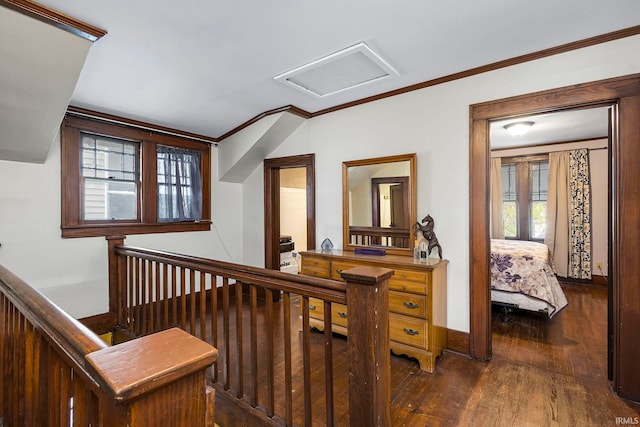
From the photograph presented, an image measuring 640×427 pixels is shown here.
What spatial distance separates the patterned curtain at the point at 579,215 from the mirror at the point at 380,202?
375 cm

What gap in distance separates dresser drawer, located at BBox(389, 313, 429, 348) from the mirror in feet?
2.22

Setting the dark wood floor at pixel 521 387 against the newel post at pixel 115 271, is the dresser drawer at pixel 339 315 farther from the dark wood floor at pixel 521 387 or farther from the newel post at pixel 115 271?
the newel post at pixel 115 271

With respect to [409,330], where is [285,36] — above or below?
above

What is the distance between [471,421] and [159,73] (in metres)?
3.36

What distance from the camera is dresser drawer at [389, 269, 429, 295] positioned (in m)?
2.36

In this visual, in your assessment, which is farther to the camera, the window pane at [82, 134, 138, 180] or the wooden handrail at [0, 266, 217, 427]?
the window pane at [82, 134, 138, 180]

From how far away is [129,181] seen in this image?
343 centimetres

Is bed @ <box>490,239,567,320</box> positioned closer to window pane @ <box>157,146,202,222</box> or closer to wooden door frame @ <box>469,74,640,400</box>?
wooden door frame @ <box>469,74,640,400</box>

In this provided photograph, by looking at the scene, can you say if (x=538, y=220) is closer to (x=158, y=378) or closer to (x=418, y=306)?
(x=418, y=306)

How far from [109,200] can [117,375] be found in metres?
3.42

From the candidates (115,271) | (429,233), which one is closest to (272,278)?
(429,233)

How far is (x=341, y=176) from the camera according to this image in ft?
11.1

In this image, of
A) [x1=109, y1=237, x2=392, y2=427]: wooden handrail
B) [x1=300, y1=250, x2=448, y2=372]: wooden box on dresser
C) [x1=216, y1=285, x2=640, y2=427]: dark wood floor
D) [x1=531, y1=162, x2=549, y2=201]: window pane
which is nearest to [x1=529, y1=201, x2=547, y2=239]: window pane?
[x1=531, y1=162, x2=549, y2=201]: window pane

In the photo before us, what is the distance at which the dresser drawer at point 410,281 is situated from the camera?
92.8 inches
